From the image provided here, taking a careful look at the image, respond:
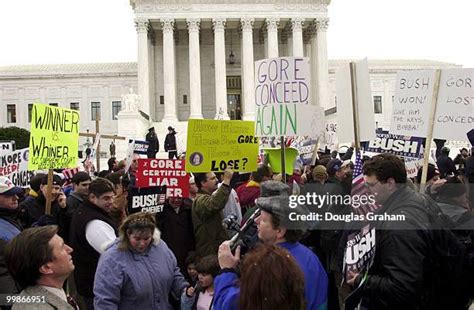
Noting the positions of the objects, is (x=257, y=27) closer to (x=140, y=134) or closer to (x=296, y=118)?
(x=140, y=134)

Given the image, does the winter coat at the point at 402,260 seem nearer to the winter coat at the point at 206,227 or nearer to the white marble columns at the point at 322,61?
the winter coat at the point at 206,227

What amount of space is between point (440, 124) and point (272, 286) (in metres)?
5.35

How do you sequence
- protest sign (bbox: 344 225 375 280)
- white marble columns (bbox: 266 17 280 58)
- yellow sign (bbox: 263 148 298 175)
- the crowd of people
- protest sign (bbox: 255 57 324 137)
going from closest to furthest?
the crowd of people
protest sign (bbox: 344 225 375 280)
protest sign (bbox: 255 57 324 137)
yellow sign (bbox: 263 148 298 175)
white marble columns (bbox: 266 17 280 58)

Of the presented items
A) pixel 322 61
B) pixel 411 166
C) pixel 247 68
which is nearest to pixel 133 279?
pixel 411 166

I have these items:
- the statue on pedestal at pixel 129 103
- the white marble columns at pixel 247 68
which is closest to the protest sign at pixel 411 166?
the statue on pedestal at pixel 129 103

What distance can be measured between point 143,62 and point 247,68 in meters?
8.74

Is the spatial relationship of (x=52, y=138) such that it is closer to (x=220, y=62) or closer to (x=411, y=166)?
(x=411, y=166)

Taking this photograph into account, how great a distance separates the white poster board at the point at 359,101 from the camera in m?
7.23

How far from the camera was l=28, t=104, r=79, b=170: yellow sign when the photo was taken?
789 cm

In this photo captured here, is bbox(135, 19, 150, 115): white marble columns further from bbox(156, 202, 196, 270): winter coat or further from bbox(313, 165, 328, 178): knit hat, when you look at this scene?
bbox(156, 202, 196, 270): winter coat

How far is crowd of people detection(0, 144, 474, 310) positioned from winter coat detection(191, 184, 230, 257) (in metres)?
0.01

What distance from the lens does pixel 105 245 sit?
5398 millimetres

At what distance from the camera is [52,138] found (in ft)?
27.2

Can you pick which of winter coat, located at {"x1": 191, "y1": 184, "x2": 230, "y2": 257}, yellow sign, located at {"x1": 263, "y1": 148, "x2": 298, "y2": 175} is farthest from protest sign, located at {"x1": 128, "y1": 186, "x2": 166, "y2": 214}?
yellow sign, located at {"x1": 263, "y1": 148, "x2": 298, "y2": 175}
